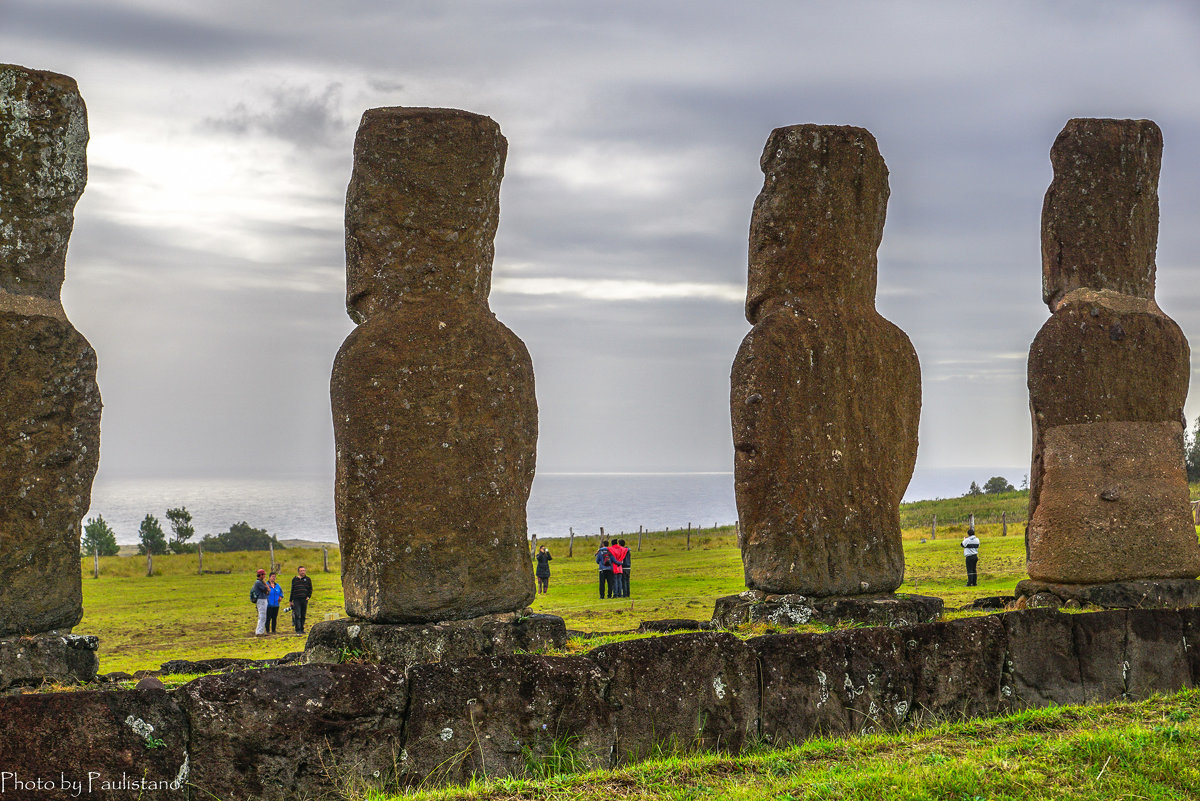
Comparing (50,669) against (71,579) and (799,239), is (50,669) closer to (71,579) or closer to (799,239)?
(71,579)

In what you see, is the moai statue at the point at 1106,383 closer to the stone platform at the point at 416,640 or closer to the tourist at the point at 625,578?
the stone platform at the point at 416,640

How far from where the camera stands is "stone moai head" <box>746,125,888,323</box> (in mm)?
11344

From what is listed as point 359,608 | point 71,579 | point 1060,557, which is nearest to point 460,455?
point 359,608

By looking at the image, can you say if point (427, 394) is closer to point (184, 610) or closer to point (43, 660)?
point (43, 660)

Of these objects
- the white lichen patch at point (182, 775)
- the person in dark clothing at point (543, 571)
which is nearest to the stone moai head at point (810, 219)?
the white lichen patch at point (182, 775)

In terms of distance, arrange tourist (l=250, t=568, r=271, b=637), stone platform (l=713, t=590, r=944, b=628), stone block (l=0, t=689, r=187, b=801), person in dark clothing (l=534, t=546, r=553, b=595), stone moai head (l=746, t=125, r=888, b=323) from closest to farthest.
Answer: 1. stone block (l=0, t=689, r=187, b=801)
2. stone platform (l=713, t=590, r=944, b=628)
3. stone moai head (l=746, t=125, r=888, b=323)
4. tourist (l=250, t=568, r=271, b=637)
5. person in dark clothing (l=534, t=546, r=553, b=595)

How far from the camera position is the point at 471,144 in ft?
30.4

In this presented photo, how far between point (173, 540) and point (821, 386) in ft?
206

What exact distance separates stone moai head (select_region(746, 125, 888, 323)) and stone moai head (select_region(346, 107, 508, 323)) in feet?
10.8

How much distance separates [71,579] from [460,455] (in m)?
2.80

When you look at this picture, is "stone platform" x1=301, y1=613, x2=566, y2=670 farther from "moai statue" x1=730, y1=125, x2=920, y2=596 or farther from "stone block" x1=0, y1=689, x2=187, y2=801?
"moai statue" x1=730, y1=125, x2=920, y2=596

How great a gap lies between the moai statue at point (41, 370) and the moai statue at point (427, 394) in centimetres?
183

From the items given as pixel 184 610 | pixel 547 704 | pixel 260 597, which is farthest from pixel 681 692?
pixel 184 610

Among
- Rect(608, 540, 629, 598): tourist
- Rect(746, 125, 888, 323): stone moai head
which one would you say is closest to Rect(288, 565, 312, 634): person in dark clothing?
Rect(608, 540, 629, 598): tourist
